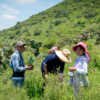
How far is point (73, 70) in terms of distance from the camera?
378 inches

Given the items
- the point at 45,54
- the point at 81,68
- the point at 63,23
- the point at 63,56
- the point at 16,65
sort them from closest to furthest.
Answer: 1. the point at 81,68
2. the point at 16,65
3. the point at 63,56
4. the point at 45,54
5. the point at 63,23

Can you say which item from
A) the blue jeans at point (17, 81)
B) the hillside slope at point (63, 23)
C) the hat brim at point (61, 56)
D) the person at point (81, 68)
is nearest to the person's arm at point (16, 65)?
the blue jeans at point (17, 81)

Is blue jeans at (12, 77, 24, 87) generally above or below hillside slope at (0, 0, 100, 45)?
below

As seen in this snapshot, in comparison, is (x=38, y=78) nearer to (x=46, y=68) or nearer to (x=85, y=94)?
(x=46, y=68)

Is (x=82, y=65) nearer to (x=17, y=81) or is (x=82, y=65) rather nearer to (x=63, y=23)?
(x=17, y=81)

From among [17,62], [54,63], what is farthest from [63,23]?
[17,62]

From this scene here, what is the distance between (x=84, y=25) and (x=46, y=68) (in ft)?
111

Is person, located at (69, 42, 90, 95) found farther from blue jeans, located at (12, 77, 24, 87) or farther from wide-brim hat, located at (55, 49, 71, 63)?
blue jeans, located at (12, 77, 24, 87)

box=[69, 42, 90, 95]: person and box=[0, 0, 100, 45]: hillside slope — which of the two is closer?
box=[69, 42, 90, 95]: person

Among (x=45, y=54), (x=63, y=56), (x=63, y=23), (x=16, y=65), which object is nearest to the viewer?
(x=16, y=65)

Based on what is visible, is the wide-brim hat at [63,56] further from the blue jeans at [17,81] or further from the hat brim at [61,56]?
the blue jeans at [17,81]

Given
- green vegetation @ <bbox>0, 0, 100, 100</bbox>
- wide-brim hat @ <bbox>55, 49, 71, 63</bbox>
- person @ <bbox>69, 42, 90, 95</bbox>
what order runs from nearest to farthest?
1. green vegetation @ <bbox>0, 0, 100, 100</bbox>
2. person @ <bbox>69, 42, 90, 95</bbox>
3. wide-brim hat @ <bbox>55, 49, 71, 63</bbox>

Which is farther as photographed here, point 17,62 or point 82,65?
point 17,62

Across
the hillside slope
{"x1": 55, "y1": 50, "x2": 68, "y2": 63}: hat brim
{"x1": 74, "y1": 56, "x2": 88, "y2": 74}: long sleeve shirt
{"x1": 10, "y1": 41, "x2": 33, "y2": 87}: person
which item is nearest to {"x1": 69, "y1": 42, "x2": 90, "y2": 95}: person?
{"x1": 74, "y1": 56, "x2": 88, "y2": 74}: long sleeve shirt
